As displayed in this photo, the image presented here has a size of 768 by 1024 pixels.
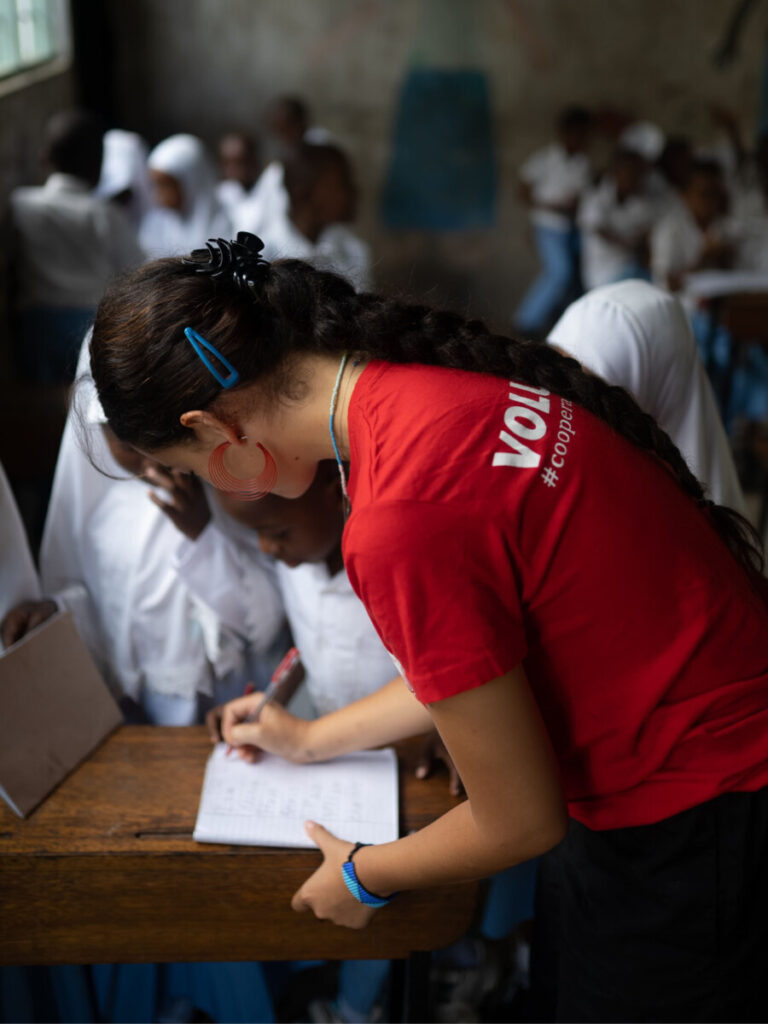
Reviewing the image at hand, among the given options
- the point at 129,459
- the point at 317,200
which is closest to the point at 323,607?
the point at 129,459

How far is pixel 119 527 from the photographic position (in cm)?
188

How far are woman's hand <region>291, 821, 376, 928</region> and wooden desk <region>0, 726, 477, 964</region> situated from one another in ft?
0.21

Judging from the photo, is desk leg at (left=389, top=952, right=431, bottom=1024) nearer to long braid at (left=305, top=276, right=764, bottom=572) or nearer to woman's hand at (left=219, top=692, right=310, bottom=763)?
woman's hand at (left=219, top=692, right=310, bottom=763)

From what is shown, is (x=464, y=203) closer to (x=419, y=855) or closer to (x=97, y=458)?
(x=97, y=458)

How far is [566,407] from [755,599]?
0.33 meters

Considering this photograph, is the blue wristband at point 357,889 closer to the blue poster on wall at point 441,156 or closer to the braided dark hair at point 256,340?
the braided dark hair at point 256,340

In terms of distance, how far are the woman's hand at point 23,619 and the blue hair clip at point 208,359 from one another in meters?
0.89

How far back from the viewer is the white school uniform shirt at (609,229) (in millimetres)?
6730

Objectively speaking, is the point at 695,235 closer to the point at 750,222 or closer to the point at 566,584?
the point at 750,222

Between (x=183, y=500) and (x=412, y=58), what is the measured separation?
722 cm

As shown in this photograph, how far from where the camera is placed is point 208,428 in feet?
3.47

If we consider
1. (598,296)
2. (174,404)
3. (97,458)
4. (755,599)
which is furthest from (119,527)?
(755,599)

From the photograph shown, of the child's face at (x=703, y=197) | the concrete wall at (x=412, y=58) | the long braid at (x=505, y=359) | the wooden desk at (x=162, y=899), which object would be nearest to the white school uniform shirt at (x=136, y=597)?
the wooden desk at (x=162, y=899)

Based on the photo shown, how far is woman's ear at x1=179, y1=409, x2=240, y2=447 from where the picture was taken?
1029 mm
